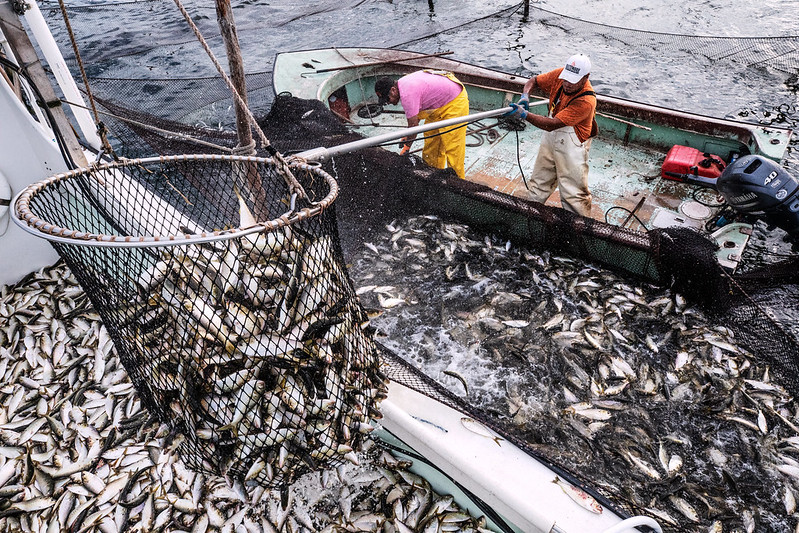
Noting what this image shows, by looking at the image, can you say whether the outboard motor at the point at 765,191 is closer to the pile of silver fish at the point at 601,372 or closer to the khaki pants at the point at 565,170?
the pile of silver fish at the point at 601,372

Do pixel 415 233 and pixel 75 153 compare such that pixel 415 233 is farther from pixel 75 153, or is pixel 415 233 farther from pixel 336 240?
pixel 75 153

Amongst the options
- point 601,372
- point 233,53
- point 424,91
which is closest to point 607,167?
point 424,91

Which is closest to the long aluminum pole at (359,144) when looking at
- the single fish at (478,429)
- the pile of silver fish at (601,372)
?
the pile of silver fish at (601,372)

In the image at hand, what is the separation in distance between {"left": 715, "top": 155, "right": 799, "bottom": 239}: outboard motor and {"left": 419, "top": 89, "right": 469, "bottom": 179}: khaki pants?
286 cm

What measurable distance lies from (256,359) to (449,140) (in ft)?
14.4

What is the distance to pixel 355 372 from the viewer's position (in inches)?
95.3

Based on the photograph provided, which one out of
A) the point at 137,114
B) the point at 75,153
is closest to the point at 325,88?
the point at 137,114

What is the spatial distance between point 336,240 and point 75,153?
2587 millimetres

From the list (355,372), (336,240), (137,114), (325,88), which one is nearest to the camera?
(355,372)

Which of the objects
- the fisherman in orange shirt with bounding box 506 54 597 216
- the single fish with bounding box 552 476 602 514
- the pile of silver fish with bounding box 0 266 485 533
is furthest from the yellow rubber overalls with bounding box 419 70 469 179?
the single fish with bounding box 552 476 602 514

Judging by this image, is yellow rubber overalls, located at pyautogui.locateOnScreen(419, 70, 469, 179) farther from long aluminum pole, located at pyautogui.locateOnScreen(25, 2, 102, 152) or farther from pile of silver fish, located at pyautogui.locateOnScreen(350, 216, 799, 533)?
long aluminum pole, located at pyautogui.locateOnScreen(25, 2, 102, 152)

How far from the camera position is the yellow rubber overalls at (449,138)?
582 cm

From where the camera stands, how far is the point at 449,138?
5.82 m

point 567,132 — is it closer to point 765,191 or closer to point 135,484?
point 765,191
